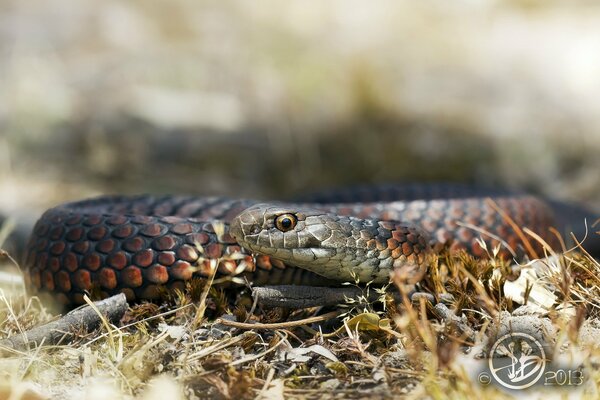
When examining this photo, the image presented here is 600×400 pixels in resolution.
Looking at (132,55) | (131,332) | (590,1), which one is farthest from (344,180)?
(131,332)

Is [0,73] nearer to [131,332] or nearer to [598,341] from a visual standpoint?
[131,332]

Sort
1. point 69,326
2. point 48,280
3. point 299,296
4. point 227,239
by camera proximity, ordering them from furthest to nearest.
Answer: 1. point 48,280
2. point 227,239
3. point 299,296
4. point 69,326

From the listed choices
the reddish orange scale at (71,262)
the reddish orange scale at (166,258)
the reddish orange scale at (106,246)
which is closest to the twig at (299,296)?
the reddish orange scale at (166,258)

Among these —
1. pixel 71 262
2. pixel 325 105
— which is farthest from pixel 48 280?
pixel 325 105

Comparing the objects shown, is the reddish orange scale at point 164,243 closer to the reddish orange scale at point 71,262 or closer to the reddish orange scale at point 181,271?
the reddish orange scale at point 181,271

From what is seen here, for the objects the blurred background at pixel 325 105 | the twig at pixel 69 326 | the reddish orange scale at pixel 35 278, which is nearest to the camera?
the twig at pixel 69 326

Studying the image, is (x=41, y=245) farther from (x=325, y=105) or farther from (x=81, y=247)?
(x=325, y=105)
